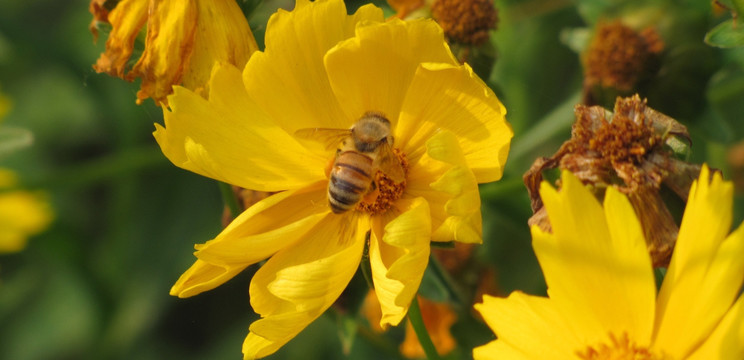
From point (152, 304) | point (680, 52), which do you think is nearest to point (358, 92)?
point (680, 52)

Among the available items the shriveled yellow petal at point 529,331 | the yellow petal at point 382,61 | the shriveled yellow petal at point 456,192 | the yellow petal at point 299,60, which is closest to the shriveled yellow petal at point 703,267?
the shriveled yellow petal at point 529,331

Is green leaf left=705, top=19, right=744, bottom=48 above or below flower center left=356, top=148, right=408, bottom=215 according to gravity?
above

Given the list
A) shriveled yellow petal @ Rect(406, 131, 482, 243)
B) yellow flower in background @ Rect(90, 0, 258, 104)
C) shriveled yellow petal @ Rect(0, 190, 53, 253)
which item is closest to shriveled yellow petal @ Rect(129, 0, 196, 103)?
yellow flower in background @ Rect(90, 0, 258, 104)

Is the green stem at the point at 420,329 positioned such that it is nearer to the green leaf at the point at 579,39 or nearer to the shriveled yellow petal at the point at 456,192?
the shriveled yellow petal at the point at 456,192

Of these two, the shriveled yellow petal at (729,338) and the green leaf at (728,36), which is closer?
the shriveled yellow petal at (729,338)

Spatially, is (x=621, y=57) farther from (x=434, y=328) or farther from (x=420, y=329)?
(x=420, y=329)

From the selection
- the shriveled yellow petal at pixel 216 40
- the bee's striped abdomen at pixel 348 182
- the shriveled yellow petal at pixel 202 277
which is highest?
the shriveled yellow petal at pixel 216 40

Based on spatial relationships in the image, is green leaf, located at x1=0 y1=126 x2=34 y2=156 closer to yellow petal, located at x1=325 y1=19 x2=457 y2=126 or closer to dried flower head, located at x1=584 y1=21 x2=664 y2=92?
yellow petal, located at x1=325 y1=19 x2=457 y2=126
